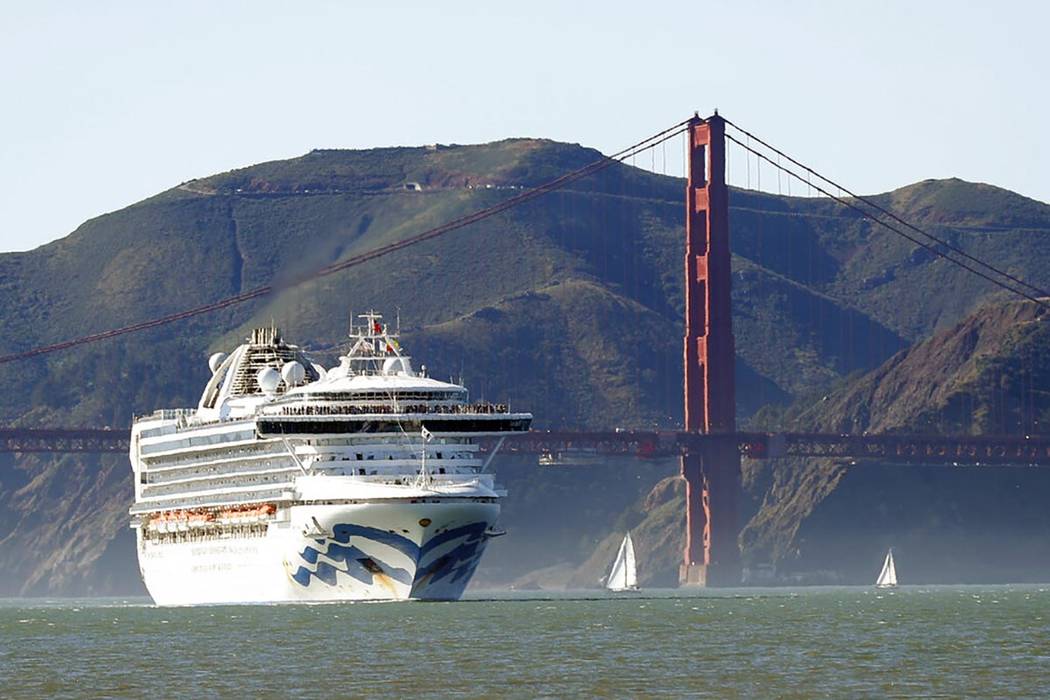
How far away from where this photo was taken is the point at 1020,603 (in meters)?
123

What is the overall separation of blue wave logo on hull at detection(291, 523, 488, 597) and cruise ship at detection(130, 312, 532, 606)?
36 millimetres

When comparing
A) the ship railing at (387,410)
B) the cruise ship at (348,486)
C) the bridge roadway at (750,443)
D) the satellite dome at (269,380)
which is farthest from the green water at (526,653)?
the bridge roadway at (750,443)

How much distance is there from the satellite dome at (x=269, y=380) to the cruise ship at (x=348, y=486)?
7 cm

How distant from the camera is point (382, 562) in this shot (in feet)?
331

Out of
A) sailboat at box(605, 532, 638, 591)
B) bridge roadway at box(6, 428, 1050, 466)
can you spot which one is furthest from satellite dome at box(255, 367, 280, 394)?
bridge roadway at box(6, 428, 1050, 466)

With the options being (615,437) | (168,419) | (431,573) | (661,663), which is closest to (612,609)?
(431,573)

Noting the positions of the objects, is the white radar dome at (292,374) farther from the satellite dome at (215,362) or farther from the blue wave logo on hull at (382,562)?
the blue wave logo on hull at (382,562)

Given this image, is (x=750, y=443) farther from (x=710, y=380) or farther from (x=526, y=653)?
(x=526, y=653)

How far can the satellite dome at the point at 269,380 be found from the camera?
114188mm

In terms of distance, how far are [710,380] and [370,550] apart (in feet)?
274

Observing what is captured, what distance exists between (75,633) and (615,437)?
3235 inches

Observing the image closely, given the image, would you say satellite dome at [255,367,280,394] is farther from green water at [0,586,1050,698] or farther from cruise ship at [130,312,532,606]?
green water at [0,586,1050,698]

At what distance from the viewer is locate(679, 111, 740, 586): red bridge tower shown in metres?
181

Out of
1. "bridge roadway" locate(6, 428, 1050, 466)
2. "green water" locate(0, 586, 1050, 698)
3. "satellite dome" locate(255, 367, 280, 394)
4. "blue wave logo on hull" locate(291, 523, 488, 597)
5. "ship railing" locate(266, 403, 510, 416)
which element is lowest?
"green water" locate(0, 586, 1050, 698)
